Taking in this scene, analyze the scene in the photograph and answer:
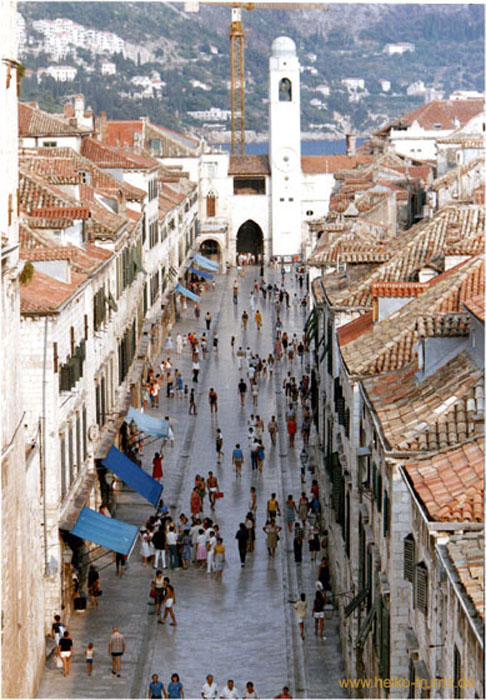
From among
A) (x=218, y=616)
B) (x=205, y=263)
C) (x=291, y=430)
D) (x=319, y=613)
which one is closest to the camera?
(x=319, y=613)

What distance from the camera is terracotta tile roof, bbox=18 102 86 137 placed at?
79.1 meters

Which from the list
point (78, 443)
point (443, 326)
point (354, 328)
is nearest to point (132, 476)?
point (78, 443)

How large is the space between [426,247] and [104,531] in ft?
33.4

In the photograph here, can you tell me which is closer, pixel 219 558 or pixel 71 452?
pixel 71 452

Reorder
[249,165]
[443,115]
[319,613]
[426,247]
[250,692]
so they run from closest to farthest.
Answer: [250,692], [319,613], [426,247], [249,165], [443,115]

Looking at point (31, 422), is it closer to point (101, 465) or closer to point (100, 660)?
point (100, 660)

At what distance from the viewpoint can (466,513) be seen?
18.4m

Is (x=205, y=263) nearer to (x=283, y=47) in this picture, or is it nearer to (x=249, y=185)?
(x=249, y=185)

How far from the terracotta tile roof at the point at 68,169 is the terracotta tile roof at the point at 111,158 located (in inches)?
124

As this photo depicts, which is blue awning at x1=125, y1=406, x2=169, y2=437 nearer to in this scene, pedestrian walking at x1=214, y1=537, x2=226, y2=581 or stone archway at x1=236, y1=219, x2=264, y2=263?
pedestrian walking at x1=214, y1=537, x2=226, y2=581

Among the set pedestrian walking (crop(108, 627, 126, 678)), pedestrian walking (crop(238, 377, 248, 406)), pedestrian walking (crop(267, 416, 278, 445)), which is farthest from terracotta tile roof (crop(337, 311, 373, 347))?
pedestrian walking (crop(238, 377, 248, 406))

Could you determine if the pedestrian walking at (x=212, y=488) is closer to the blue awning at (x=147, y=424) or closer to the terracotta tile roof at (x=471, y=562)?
the blue awning at (x=147, y=424)

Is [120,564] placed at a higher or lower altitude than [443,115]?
lower

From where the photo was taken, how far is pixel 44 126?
79.6m
